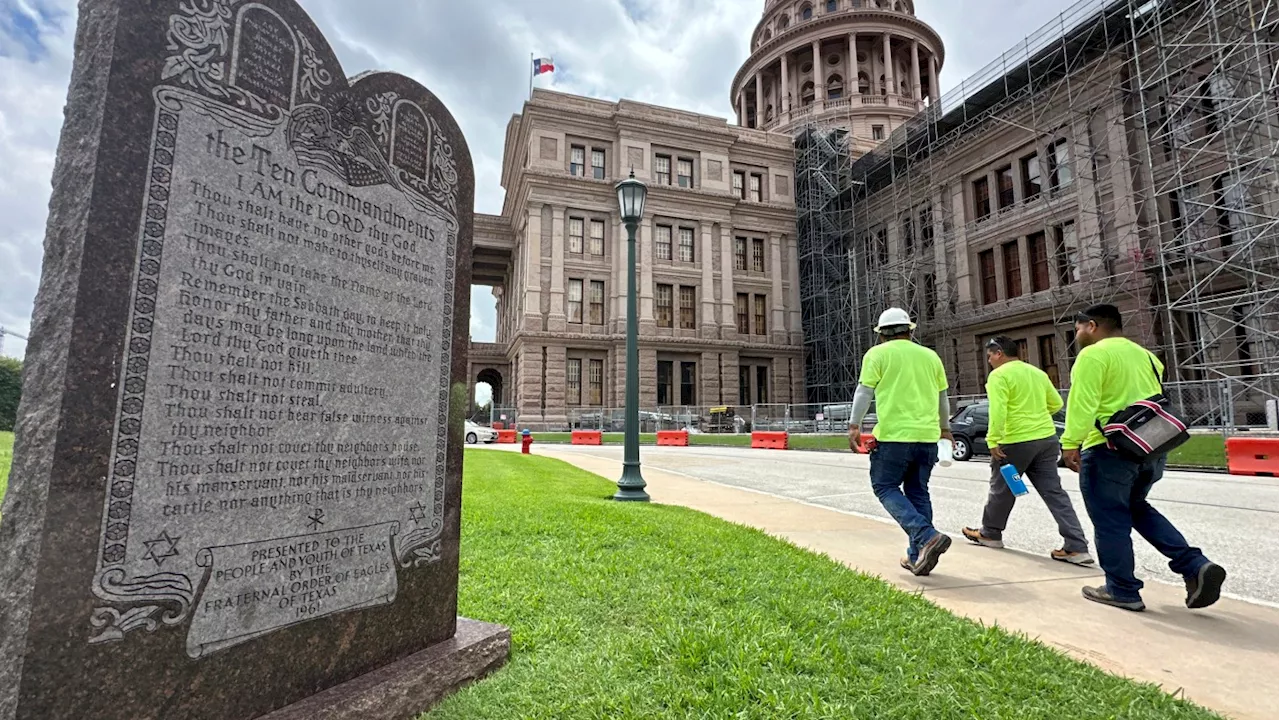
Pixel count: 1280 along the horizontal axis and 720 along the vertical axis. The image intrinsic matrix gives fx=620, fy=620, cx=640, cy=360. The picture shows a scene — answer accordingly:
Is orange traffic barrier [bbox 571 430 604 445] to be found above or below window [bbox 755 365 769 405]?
below

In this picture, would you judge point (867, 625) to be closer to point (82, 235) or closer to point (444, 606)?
point (444, 606)

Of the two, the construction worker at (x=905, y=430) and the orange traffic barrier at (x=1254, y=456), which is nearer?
the construction worker at (x=905, y=430)

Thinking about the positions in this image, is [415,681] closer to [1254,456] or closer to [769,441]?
[1254,456]

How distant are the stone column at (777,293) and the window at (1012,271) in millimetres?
13276

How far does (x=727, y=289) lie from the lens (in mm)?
38719

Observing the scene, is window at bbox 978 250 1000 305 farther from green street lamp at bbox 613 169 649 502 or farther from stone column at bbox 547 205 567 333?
green street lamp at bbox 613 169 649 502

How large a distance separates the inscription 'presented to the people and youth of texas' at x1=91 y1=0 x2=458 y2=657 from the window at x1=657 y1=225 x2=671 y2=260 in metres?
35.8

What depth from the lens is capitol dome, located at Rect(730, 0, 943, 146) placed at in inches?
1991

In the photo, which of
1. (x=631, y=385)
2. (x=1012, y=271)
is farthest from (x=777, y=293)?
(x=631, y=385)

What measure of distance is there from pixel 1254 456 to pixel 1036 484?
1162cm

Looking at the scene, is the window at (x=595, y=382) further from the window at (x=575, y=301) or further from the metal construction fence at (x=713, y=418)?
the window at (x=575, y=301)

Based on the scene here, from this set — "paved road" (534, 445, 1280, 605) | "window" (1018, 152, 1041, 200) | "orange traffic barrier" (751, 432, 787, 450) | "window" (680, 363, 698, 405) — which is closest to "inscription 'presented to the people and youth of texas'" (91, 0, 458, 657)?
"paved road" (534, 445, 1280, 605)

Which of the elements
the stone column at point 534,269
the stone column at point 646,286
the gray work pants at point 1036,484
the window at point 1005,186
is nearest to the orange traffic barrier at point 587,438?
the stone column at point 534,269

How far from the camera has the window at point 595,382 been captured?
3572 centimetres
